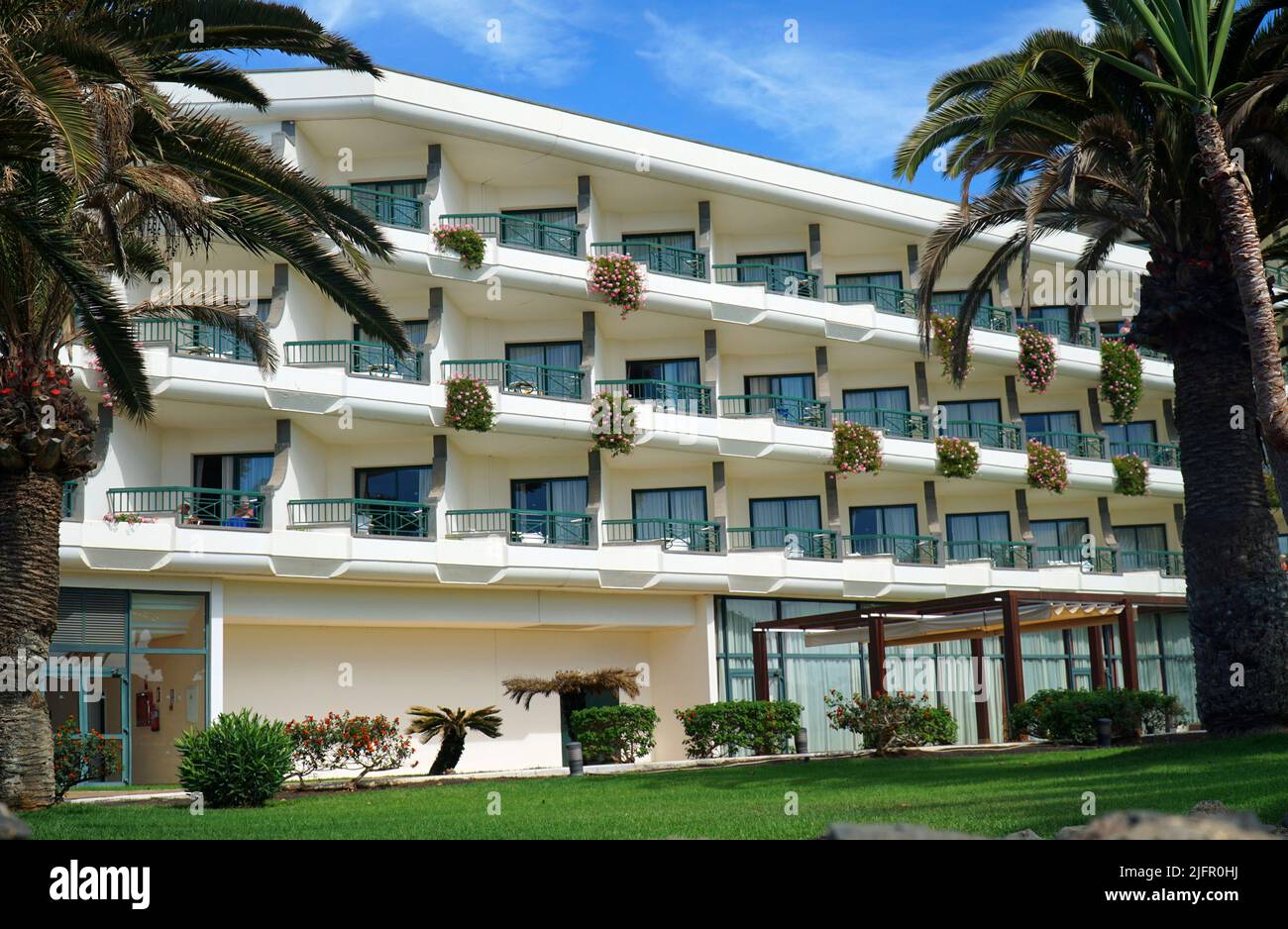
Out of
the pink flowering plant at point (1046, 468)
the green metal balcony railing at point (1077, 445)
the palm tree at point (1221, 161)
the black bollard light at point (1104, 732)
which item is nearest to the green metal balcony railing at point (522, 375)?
the pink flowering plant at point (1046, 468)

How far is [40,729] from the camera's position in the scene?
15750 mm

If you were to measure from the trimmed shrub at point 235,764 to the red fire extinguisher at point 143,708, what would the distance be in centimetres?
858

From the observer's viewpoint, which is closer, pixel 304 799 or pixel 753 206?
pixel 304 799

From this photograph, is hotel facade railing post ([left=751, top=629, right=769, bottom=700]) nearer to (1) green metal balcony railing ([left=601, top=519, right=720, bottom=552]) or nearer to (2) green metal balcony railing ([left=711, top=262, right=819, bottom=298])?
(1) green metal balcony railing ([left=601, top=519, right=720, bottom=552])

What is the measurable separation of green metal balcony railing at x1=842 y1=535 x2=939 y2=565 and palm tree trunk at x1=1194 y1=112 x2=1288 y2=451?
61.9 ft

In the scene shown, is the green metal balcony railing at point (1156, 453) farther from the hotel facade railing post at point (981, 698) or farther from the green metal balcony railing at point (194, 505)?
the green metal balcony railing at point (194, 505)

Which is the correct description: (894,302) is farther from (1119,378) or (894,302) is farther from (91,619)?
(91,619)

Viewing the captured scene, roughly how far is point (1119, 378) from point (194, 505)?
2696 centimetres

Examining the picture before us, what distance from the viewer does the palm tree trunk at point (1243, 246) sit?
605 inches

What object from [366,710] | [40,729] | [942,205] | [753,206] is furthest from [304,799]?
[942,205]

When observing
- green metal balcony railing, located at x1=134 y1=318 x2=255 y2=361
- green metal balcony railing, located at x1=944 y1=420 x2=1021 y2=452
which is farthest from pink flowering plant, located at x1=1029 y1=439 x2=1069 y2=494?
green metal balcony railing, located at x1=134 y1=318 x2=255 y2=361

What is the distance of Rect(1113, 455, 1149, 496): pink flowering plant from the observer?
A: 3800 centimetres

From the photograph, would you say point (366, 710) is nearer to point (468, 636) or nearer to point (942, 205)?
point (468, 636)
